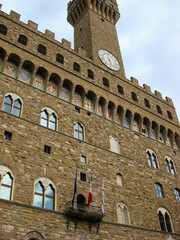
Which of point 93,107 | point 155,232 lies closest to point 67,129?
point 93,107

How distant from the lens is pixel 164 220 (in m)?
17.2

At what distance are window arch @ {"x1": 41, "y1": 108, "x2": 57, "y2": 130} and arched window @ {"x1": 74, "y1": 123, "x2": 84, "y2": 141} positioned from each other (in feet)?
4.41

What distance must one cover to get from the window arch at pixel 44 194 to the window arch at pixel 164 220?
7.33 metres

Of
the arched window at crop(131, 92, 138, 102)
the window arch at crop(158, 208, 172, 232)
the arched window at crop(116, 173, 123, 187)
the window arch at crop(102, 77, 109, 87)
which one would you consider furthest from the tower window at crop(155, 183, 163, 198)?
the window arch at crop(102, 77, 109, 87)

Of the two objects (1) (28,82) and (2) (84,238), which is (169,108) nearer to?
(1) (28,82)

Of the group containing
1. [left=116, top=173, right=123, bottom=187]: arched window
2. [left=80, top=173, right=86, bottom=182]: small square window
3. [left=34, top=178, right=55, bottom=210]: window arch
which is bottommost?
[left=34, top=178, right=55, bottom=210]: window arch

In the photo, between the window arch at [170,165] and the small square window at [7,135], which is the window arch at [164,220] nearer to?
the window arch at [170,165]

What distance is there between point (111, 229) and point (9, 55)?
10.8 m

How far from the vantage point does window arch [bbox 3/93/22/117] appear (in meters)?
14.6

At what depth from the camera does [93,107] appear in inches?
740

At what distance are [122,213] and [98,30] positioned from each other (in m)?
15.8

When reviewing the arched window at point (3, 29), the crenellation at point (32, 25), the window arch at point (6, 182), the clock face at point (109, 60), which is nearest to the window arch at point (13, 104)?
the window arch at point (6, 182)

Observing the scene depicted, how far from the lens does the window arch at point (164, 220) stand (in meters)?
16.9

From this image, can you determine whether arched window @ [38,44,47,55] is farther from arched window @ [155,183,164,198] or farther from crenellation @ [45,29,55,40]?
arched window @ [155,183,164,198]
